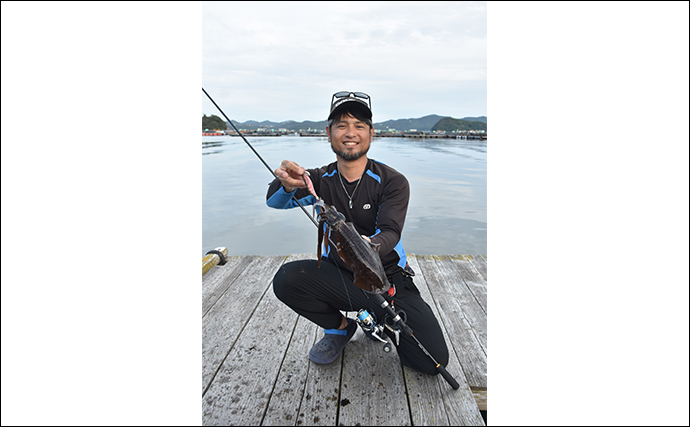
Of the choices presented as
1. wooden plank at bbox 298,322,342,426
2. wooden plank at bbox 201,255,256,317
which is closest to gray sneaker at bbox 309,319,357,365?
wooden plank at bbox 298,322,342,426

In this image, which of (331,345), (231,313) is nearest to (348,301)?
(331,345)

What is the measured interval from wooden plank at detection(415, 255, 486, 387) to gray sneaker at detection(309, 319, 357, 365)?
0.62 metres

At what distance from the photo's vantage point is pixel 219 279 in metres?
3.17

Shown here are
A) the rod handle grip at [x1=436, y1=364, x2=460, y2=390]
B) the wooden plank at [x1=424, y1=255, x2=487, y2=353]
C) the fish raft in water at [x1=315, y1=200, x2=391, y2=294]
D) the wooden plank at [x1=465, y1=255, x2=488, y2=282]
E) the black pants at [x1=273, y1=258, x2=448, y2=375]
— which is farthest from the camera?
the wooden plank at [x1=465, y1=255, x2=488, y2=282]

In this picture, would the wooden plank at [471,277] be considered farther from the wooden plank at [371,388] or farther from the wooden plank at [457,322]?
the wooden plank at [371,388]

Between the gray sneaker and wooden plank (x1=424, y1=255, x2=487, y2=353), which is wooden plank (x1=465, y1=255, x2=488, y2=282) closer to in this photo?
wooden plank (x1=424, y1=255, x2=487, y2=353)

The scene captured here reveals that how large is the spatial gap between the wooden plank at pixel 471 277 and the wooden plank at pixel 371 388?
976mm

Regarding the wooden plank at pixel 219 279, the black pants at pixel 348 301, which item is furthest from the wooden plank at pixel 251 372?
the wooden plank at pixel 219 279

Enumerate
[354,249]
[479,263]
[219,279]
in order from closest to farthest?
[354,249]
[219,279]
[479,263]

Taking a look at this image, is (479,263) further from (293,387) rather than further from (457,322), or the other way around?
(293,387)

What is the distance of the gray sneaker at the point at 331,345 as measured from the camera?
1978 millimetres

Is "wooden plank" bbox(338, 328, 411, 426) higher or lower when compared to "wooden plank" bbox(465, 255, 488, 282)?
lower

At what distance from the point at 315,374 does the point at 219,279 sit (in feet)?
5.20

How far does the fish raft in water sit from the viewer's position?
1.59 m
